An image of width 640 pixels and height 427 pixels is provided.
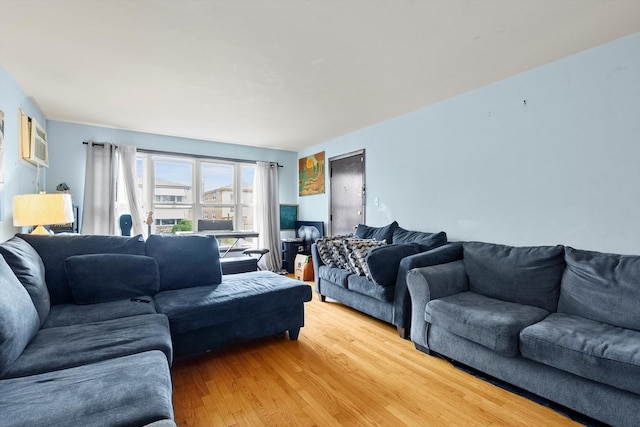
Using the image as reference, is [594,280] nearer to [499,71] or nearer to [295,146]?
[499,71]

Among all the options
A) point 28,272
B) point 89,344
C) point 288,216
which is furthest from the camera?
point 288,216

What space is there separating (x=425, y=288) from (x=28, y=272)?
271 cm

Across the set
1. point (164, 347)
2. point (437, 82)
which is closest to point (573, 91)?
point (437, 82)

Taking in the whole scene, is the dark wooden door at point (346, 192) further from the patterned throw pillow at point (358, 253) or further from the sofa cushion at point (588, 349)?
the sofa cushion at point (588, 349)

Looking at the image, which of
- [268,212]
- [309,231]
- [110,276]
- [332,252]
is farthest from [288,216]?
[110,276]

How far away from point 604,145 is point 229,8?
2.87 meters

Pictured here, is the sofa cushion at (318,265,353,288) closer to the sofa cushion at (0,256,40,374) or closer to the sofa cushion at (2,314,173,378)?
the sofa cushion at (2,314,173,378)

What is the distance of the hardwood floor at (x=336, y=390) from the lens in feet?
5.43

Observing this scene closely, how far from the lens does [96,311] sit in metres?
1.97

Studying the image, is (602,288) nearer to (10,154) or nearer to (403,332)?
(403,332)

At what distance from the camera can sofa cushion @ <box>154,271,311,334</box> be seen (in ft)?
6.91

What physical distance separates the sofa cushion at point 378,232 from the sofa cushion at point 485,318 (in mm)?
1297

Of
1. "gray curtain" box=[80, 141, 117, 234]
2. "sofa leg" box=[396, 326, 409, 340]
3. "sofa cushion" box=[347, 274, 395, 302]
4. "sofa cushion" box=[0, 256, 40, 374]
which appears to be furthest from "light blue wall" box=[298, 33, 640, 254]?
"gray curtain" box=[80, 141, 117, 234]

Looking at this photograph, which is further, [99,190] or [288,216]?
[288,216]
